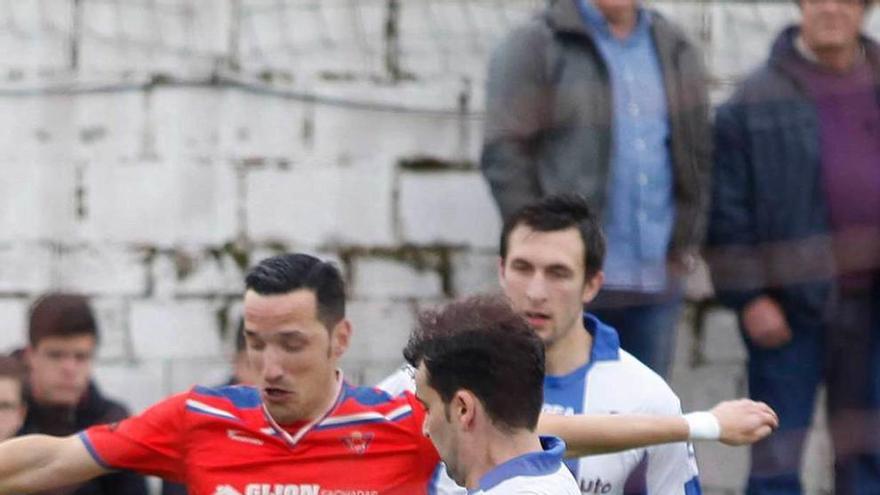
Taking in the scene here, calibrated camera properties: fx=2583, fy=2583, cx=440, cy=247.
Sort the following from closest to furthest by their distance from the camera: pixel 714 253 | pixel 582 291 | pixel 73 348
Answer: pixel 582 291, pixel 73 348, pixel 714 253

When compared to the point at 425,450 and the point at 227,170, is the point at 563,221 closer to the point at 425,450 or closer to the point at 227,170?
the point at 425,450

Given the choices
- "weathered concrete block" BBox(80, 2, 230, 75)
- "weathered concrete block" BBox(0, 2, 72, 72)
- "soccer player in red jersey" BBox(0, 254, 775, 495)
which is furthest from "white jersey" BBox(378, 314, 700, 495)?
"weathered concrete block" BBox(0, 2, 72, 72)

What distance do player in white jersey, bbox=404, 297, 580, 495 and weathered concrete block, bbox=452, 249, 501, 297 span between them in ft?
11.3

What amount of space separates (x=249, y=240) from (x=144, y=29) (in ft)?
2.46

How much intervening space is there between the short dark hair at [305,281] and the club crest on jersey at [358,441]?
0.29 meters

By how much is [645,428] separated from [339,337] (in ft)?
2.63

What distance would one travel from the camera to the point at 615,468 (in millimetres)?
6195

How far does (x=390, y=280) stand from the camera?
831 cm

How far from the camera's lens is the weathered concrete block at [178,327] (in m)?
8.15

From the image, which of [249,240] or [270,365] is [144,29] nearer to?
[249,240]

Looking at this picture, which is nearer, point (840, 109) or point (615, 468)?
point (615, 468)

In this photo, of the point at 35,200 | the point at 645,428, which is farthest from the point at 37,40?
the point at 645,428

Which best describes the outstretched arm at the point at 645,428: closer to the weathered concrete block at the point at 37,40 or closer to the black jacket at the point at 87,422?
the black jacket at the point at 87,422

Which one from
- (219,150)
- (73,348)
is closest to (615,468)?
(73,348)
